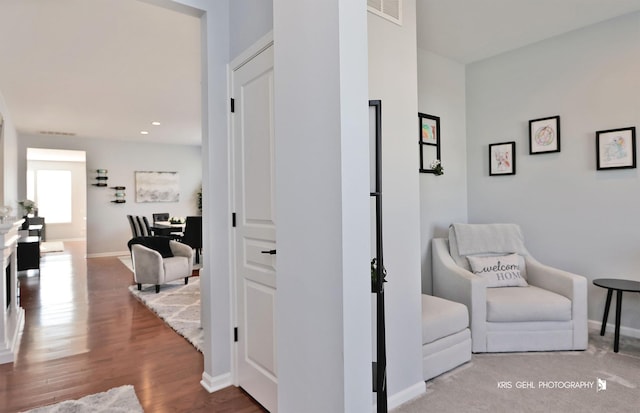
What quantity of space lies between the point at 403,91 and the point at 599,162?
2232mm

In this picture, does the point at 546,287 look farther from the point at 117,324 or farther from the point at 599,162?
the point at 117,324

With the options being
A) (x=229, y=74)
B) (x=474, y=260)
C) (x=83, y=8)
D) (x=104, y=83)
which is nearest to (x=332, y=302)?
(x=229, y=74)

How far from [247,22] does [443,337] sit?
2471 millimetres

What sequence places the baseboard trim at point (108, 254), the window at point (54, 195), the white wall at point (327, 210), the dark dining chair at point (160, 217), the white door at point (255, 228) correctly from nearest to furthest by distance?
the white wall at point (327, 210) → the white door at point (255, 228) → the baseboard trim at point (108, 254) → the dark dining chair at point (160, 217) → the window at point (54, 195)

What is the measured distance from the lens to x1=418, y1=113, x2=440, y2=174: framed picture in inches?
141

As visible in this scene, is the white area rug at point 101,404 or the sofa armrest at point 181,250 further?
the sofa armrest at point 181,250

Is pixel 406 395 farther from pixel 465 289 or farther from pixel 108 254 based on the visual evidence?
pixel 108 254

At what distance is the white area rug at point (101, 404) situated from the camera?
82.1 inches

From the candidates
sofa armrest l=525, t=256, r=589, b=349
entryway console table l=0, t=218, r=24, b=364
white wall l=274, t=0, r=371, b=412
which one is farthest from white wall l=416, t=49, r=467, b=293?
entryway console table l=0, t=218, r=24, b=364

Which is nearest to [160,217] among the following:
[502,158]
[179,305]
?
[179,305]

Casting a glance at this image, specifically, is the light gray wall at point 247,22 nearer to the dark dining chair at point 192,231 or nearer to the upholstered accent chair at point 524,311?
the upholstered accent chair at point 524,311

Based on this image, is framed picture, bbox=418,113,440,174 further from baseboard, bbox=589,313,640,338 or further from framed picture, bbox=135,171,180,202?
framed picture, bbox=135,171,180,202

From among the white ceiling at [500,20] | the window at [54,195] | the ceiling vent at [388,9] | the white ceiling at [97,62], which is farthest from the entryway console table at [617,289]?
the window at [54,195]

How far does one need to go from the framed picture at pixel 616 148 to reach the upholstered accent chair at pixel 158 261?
503 centimetres
